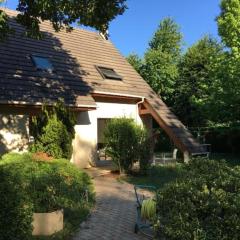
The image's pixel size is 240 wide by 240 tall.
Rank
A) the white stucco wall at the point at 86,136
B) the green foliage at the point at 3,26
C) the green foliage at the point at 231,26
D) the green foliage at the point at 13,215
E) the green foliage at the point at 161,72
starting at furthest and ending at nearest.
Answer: the green foliage at the point at 161,72 < the green foliage at the point at 231,26 < the white stucco wall at the point at 86,136 < the green foliage at the point at 3,26 < the green foliage at the point at 13,215

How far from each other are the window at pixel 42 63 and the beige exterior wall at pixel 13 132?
8.56ft

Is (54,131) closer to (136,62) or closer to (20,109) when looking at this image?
(20,109)

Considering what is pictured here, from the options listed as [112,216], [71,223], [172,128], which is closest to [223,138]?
[172,128]

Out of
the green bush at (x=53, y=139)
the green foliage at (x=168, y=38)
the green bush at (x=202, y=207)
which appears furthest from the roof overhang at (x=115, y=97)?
the green foliage at (x=168, y=38)

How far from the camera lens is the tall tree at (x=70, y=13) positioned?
38.4ft

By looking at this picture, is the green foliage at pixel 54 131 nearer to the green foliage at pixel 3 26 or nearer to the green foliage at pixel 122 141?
the green foliage at pixel 122 141

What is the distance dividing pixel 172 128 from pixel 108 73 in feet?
13.5

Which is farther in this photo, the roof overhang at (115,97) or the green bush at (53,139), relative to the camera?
the roof overhang at (115,97)

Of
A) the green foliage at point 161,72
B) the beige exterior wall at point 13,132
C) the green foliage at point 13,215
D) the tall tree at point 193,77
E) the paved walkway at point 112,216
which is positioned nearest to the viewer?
the green foliage at point 13,215

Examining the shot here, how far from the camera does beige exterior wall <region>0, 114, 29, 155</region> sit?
16703mm

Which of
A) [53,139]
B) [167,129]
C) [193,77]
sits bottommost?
[53,139]

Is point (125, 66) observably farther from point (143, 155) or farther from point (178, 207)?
point (178, 207)

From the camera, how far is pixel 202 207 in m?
6.50

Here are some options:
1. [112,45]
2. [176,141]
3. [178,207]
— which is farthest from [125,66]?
[178,207]
